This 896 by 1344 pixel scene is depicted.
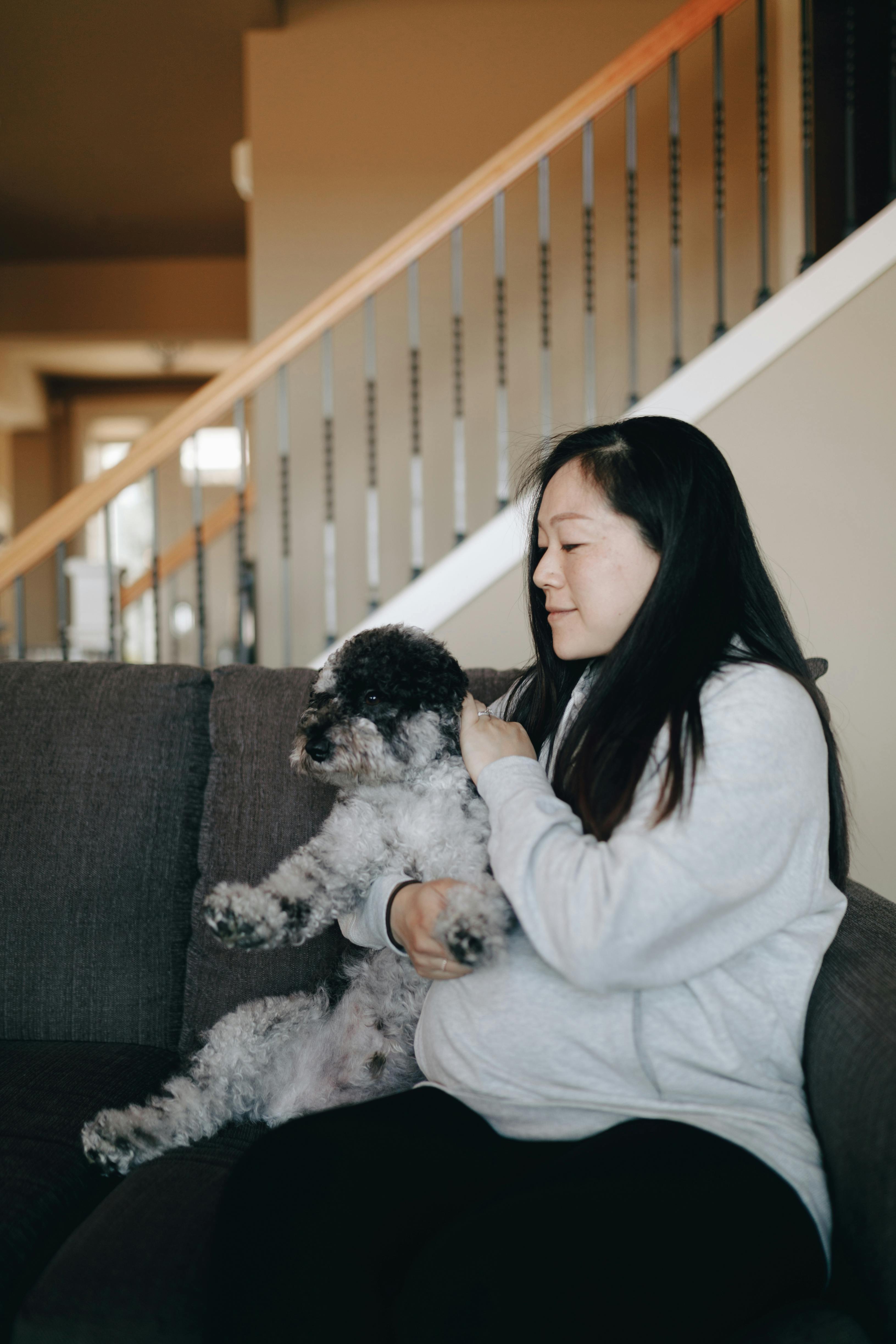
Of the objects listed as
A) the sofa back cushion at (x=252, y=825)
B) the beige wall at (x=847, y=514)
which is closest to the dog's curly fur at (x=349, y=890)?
the sofa back cushion at (x=252, y=825)

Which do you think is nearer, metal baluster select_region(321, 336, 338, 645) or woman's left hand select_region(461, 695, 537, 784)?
woman's left hand select_region(461, 695, 537, 784)

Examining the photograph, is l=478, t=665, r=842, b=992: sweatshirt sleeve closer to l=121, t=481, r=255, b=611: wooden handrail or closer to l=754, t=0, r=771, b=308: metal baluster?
l=754, t=0, r=771, b=308: metal baluster

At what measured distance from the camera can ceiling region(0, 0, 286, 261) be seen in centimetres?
405

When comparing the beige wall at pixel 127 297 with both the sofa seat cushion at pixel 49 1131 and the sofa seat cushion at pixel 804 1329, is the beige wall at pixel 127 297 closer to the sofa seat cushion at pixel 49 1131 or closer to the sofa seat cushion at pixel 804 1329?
the sofa seat cushion at pixel 49 1131

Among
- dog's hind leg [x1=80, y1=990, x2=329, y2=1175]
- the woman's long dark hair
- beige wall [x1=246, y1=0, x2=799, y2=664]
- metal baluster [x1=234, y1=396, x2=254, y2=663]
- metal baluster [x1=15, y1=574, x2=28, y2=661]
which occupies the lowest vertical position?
dog's hind leg [x1=80, y1=990, x2=329, y2=1175]

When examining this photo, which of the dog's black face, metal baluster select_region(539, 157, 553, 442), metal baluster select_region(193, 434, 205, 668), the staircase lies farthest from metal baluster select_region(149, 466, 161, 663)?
the dog's black face

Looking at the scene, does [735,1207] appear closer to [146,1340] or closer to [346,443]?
[146,1340]

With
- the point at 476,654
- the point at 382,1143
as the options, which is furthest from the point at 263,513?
the point at 382,1143

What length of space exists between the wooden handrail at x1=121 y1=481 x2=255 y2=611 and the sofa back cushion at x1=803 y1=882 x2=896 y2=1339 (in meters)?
4.07

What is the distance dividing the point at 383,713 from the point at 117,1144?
2.17 feet

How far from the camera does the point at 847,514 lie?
8.10 ft

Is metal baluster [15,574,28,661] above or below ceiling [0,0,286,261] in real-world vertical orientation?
below

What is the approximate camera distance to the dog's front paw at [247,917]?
1.15 m

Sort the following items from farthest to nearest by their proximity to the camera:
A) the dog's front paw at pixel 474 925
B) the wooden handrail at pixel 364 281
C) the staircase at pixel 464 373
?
the staircase at pixel 464 373, the wooden handrail at pixel 364 281, the dog's front paw at pixel 474 925
